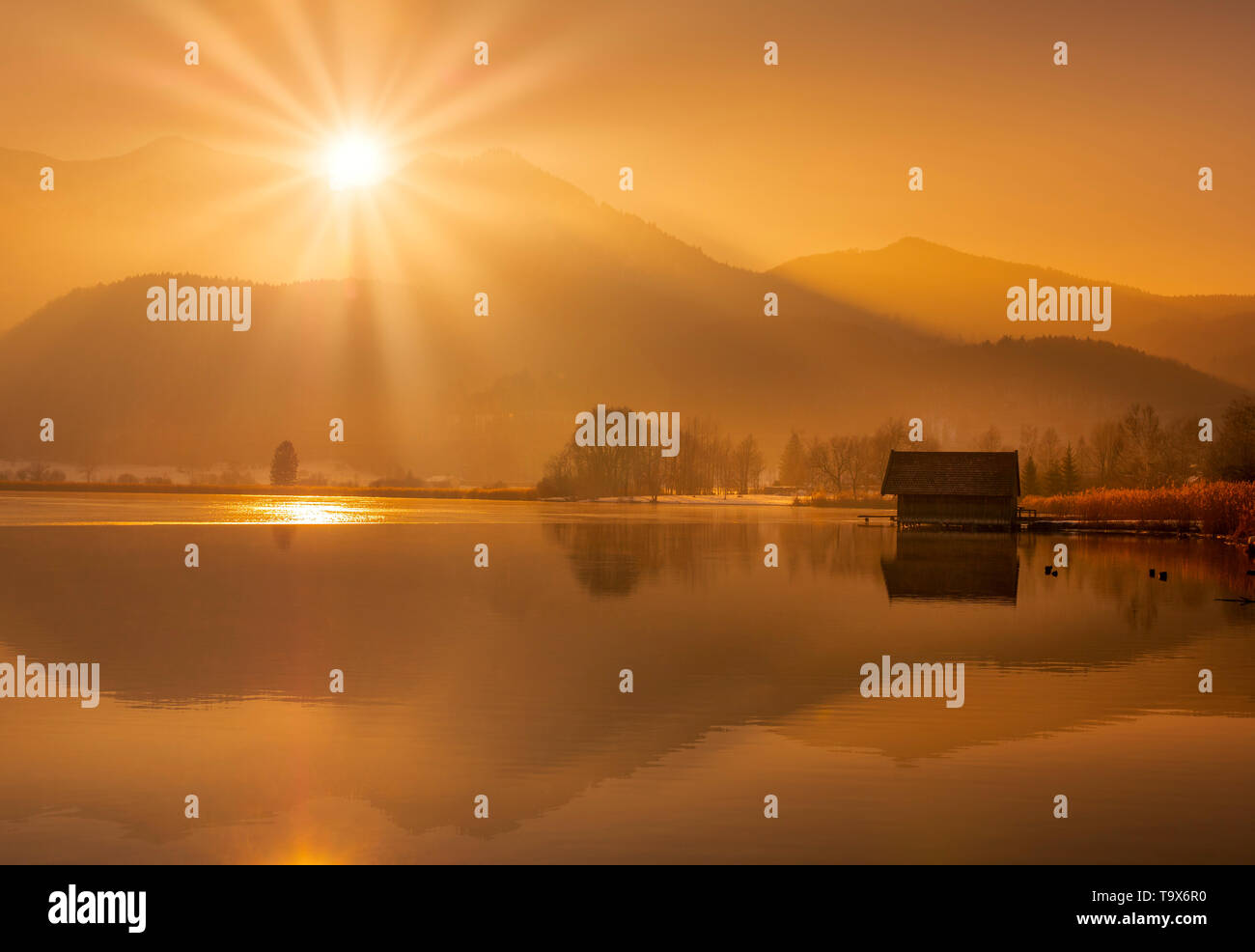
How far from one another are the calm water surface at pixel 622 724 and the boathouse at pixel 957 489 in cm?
5118

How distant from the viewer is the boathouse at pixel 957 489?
96938 millimetres

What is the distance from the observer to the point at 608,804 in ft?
50.6

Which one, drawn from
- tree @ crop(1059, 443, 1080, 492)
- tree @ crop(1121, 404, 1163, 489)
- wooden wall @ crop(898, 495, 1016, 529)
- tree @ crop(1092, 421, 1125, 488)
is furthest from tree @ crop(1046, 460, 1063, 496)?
wooden wall @ crop(898, 495, 1016, 529)

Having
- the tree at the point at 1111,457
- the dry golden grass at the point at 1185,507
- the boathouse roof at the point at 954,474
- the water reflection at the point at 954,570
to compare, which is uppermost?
the tree at the point at 1111,457

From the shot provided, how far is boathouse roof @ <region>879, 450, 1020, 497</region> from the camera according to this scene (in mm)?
97438

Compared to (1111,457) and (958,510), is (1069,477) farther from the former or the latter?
(958,510)

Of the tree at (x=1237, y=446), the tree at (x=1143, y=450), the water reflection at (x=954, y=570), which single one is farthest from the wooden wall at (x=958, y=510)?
the tree at (x=1143, y=450)

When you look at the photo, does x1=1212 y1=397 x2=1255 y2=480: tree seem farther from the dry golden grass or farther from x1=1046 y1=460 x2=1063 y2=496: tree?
x1=1046 y1=460 x2=1063 y2=496: tree

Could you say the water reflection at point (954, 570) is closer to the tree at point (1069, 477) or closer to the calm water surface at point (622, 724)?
the calm water surface at point (622, 724)

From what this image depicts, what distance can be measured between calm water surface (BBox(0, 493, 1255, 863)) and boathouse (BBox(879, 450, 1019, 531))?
5118 cm

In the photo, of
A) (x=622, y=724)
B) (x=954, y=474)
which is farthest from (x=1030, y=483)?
(x=622, y=724)

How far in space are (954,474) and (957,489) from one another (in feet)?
4.16

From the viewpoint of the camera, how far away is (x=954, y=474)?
99.5 m
